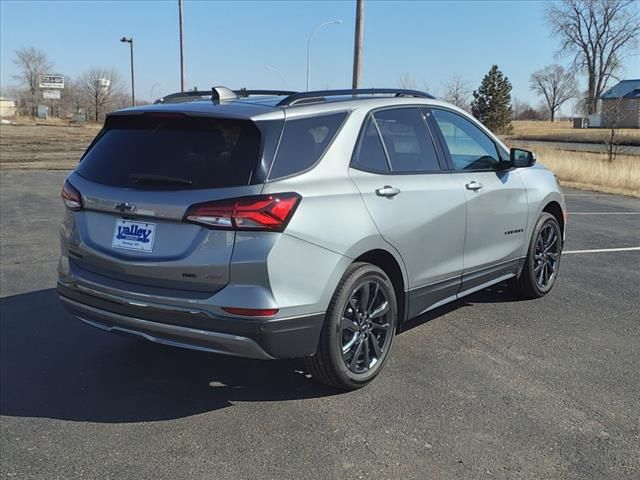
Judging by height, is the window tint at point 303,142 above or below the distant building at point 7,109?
below

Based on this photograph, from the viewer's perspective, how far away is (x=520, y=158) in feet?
17.6

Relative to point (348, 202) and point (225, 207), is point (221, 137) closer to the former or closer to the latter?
point (225, 207)

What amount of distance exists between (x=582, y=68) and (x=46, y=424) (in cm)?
9194

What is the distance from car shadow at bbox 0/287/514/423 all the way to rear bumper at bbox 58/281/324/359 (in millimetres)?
479

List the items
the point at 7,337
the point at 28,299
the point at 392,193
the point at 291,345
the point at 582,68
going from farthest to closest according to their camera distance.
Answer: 1. the point at 582,68
2. the point at 28,299
3. the point at 7,337
4. the point at 392,193
5. the point at 291,345

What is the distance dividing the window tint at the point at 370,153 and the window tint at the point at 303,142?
0.21 metres

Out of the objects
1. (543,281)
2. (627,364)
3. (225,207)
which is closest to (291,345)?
(225,207)

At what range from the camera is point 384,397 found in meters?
3.80

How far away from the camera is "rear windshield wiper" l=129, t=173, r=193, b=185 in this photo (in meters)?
3.38

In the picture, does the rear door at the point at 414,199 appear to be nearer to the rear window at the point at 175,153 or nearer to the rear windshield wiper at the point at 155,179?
the rear window at the point at 175,153

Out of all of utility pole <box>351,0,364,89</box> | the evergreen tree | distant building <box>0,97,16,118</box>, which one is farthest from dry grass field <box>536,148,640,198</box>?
distant building <box>0,97,16,118</box>

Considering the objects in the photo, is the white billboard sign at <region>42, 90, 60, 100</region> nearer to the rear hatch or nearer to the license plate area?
the rear hatch

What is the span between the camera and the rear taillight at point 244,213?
10.4 feet

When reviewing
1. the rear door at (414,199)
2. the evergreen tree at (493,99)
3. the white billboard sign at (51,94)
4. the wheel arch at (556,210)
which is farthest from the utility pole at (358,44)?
the white billboard sign at (51,94)
